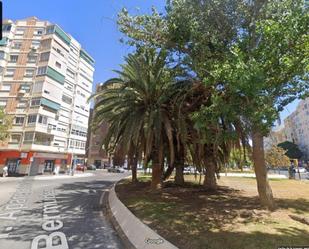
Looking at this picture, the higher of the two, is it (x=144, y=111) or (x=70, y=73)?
(x=70, y=73)

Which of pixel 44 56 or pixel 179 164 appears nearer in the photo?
pixel 179 164

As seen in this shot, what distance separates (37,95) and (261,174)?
4470 centimetres

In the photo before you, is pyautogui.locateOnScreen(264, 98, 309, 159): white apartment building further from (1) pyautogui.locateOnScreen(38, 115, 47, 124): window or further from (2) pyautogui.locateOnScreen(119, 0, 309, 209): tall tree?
(2) pyautogui.locateOnScreen(119, 0, 309, 209): tall tree

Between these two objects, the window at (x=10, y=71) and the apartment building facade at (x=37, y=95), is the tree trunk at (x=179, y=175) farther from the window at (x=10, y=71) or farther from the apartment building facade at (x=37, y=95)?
the window at (x=10, y=71)

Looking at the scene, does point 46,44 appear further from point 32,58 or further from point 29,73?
point 29,73

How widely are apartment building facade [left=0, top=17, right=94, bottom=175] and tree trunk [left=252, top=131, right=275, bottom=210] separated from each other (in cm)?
4175

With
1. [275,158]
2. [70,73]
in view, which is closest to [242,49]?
[275,158]

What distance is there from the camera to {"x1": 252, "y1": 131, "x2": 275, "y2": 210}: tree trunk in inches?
419

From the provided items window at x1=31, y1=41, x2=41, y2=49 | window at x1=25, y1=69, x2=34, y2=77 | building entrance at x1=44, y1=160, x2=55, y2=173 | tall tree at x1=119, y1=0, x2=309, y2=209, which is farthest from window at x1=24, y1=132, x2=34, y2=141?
tall tree at x1=119, y1=0, x2=309, y2=209

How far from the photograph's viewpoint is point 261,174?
1076 centimetres

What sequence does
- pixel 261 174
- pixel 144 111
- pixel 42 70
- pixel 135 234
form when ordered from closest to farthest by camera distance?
1. pixel 135 234
2. pixel 261 174
3. pixel 144 111
4. pixel 42 70

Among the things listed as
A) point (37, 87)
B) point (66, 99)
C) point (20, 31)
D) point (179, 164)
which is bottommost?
point (179, 164)

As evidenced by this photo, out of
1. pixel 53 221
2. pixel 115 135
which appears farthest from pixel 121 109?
pixel 53 221

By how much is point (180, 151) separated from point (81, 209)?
771 centimetres
